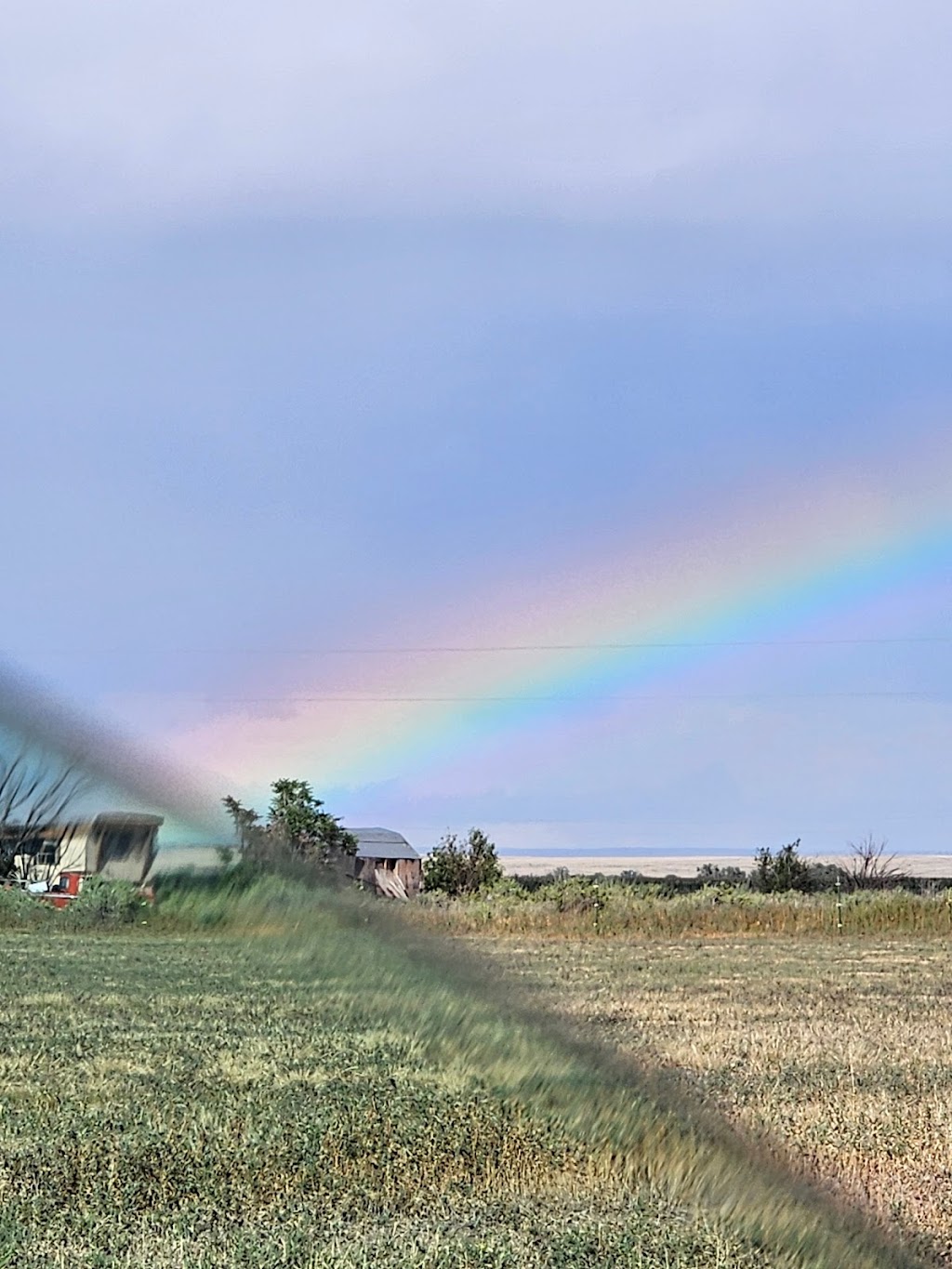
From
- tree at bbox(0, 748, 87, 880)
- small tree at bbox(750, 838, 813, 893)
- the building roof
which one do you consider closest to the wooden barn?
the building roof

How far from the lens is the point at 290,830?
2.75 feet

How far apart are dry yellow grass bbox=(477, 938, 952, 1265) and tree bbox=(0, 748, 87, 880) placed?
1.16 ft

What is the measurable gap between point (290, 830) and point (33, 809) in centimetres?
14

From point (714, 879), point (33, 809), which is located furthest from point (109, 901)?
point (714, 879)

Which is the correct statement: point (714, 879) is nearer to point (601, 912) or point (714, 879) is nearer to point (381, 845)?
point (601, 912)

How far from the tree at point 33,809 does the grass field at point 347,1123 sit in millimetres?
83

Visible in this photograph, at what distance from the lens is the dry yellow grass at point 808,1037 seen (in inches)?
49.1

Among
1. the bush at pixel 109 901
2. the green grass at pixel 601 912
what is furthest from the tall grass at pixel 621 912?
the bush at pixel 109 901

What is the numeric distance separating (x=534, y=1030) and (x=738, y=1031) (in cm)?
784

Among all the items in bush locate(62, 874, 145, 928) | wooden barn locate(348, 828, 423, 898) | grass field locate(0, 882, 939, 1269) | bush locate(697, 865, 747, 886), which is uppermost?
bush locate(697, 865, 747, 886)

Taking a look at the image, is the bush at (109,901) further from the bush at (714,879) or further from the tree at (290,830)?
the bush at (714,879)

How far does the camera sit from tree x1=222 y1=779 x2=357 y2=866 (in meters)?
0.81

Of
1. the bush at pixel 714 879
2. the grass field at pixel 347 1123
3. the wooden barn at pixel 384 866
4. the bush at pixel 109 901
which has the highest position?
the bush at pixel 714 879

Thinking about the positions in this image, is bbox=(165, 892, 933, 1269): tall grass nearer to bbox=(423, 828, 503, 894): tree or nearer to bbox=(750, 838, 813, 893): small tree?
bbox=(423, 828, 503, 894): tree
